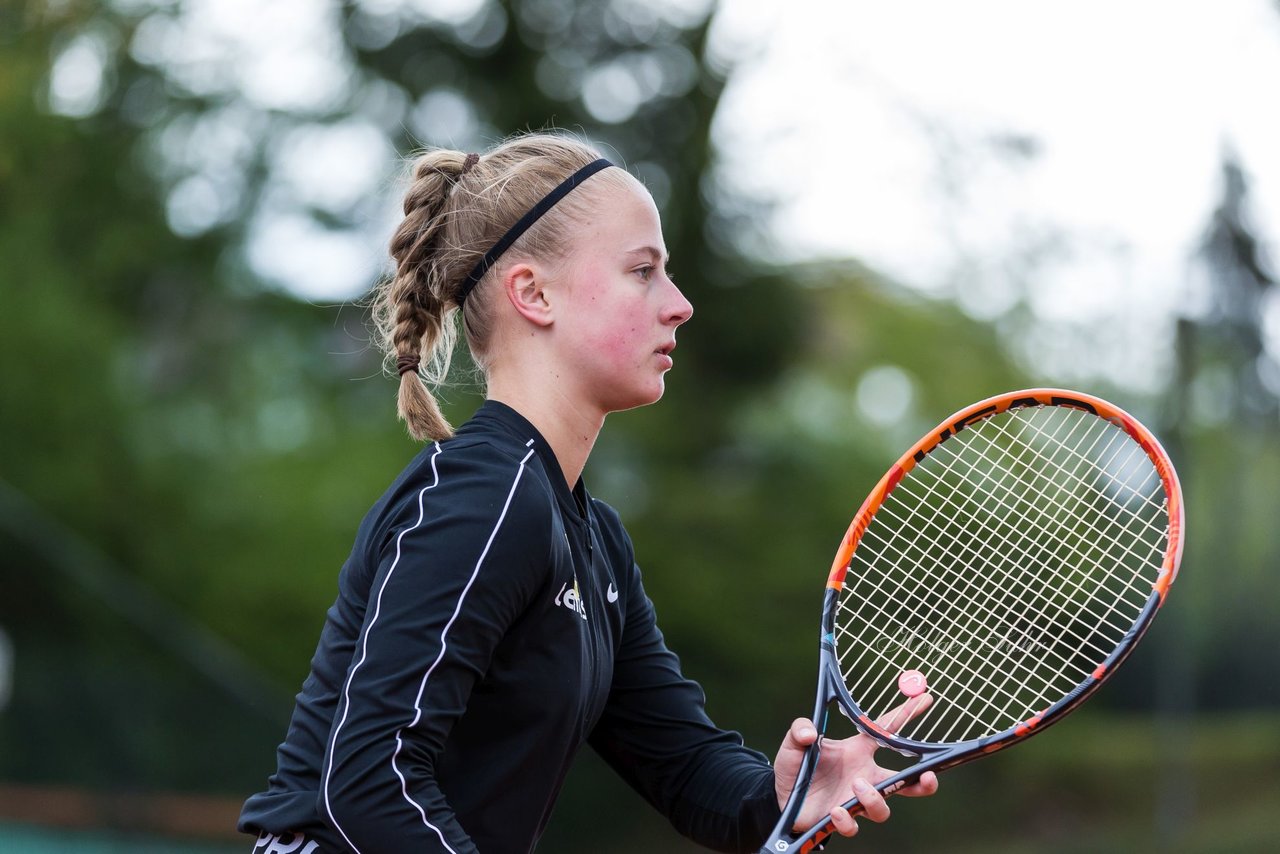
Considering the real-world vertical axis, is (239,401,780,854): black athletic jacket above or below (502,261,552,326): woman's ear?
below

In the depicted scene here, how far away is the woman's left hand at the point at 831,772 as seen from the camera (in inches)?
82.0

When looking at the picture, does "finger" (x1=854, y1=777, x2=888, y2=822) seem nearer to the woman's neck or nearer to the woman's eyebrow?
the woman's neck

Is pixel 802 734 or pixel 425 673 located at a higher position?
pixel 425 673

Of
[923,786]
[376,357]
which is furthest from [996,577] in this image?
[376,357]

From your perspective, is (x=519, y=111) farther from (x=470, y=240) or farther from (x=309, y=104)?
(x=470, y=240)

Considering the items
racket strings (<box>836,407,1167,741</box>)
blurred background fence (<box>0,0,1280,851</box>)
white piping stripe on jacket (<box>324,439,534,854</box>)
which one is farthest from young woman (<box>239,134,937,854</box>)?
blurred background fence (<box>0,0,1280,851</box>)

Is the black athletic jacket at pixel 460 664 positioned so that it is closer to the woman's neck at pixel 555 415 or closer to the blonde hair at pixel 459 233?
the woman's neck at pixel 555 415

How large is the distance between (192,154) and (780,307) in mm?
4549

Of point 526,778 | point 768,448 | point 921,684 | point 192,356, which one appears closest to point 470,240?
point 526,778

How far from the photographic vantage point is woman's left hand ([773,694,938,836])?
A: 2.08 m

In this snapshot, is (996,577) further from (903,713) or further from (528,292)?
(528,292)

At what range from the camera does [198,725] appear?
877cm

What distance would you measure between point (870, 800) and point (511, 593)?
606 mm

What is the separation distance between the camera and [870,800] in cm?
202
